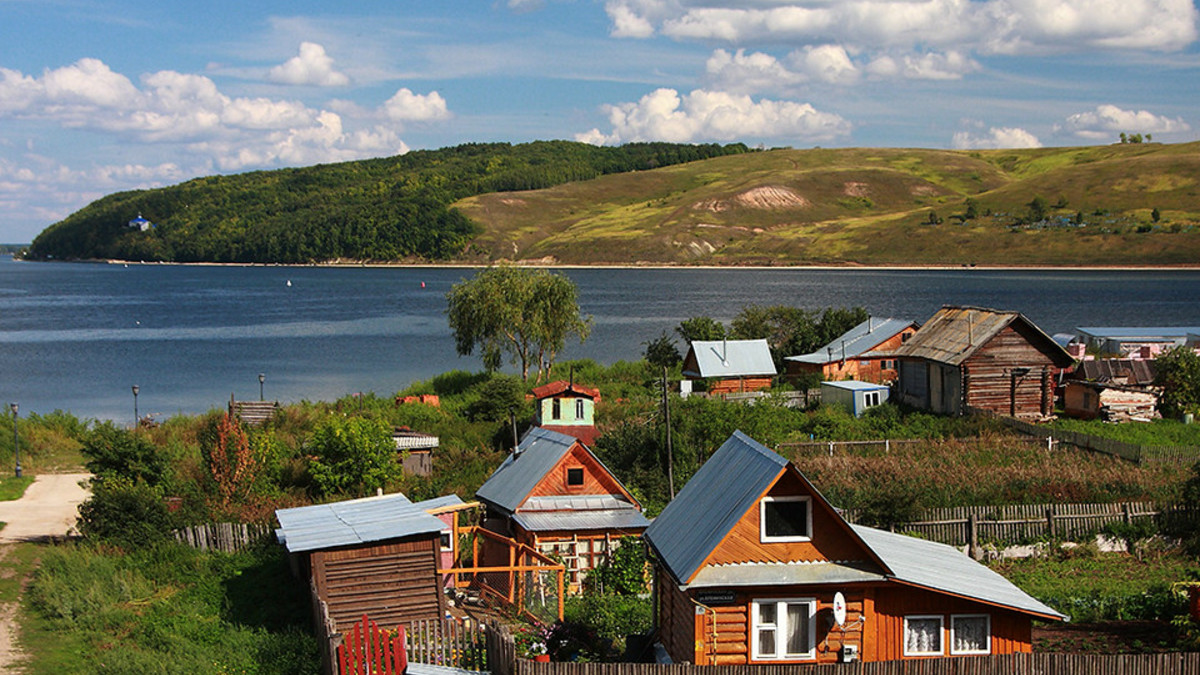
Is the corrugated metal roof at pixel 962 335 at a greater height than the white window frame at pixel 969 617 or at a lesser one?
greater

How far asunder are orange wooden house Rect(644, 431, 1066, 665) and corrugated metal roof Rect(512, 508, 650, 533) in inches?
329

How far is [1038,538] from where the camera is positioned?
26250 mm

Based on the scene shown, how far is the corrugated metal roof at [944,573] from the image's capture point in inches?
607

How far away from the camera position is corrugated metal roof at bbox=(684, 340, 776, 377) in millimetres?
54281

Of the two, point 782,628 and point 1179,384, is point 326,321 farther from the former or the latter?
point 782,628

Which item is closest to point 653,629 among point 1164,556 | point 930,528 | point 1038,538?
point 930,528

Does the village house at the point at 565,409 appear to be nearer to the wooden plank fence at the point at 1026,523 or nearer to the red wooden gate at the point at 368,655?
the wooden plank fence at the point at 1026,523

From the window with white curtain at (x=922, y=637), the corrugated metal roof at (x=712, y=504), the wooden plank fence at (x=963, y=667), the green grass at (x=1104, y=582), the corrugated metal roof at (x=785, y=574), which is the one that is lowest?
the green grass at (x=1104, y=582)

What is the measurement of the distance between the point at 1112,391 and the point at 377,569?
32886 mm

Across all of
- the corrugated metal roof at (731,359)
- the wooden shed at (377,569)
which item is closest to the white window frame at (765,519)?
the wooden shed at (377,569)

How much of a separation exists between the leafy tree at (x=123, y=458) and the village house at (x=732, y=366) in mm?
29363

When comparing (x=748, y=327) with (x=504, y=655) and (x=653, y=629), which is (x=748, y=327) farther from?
(x=504, y=655)

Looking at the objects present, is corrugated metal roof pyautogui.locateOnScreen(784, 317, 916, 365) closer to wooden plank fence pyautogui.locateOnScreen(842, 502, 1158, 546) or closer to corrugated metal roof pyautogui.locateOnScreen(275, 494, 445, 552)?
wooden plank fence pyautogui.locateOnScreen(842, 502, 1158, 546)

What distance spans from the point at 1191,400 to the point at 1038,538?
791 inches
